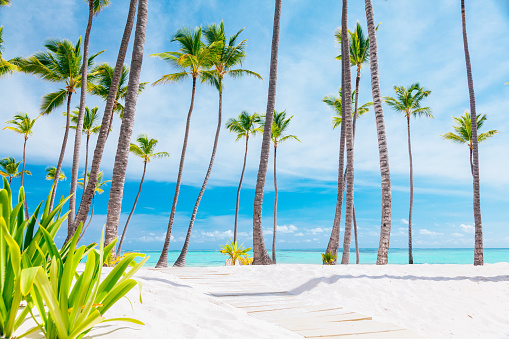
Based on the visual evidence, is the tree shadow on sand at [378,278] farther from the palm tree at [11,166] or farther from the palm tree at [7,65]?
the palm tree at [11,166]

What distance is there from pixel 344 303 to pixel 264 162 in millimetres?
5422

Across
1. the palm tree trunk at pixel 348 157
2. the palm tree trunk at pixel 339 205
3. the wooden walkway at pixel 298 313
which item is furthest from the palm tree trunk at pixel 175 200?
the wooden walkway at pixel 298 313

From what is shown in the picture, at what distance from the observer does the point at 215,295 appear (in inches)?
177

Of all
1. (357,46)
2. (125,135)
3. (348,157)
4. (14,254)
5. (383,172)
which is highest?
(357,46)

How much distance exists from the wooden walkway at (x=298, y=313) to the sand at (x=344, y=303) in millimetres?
242

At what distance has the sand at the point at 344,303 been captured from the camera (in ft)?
8.74

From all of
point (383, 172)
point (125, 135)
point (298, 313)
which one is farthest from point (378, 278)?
point (125, 135)

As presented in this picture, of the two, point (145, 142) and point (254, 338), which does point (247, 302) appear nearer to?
point (254, 338)

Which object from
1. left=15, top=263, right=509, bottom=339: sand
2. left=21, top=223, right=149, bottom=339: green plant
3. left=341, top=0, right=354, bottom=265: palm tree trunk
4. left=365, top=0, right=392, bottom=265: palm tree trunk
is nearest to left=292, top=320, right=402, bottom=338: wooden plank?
left=15, top=263, right=509, bottom=339: sand

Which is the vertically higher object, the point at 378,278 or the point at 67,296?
the point at 67,296

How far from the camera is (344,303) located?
15.3 ft

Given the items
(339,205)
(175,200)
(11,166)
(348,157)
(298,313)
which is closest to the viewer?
(298,313)

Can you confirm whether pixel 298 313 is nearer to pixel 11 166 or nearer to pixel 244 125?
pixel 244 125

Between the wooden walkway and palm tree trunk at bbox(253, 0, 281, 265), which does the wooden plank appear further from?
palm tree trunk at bbox(253, 0, 281, 265)
